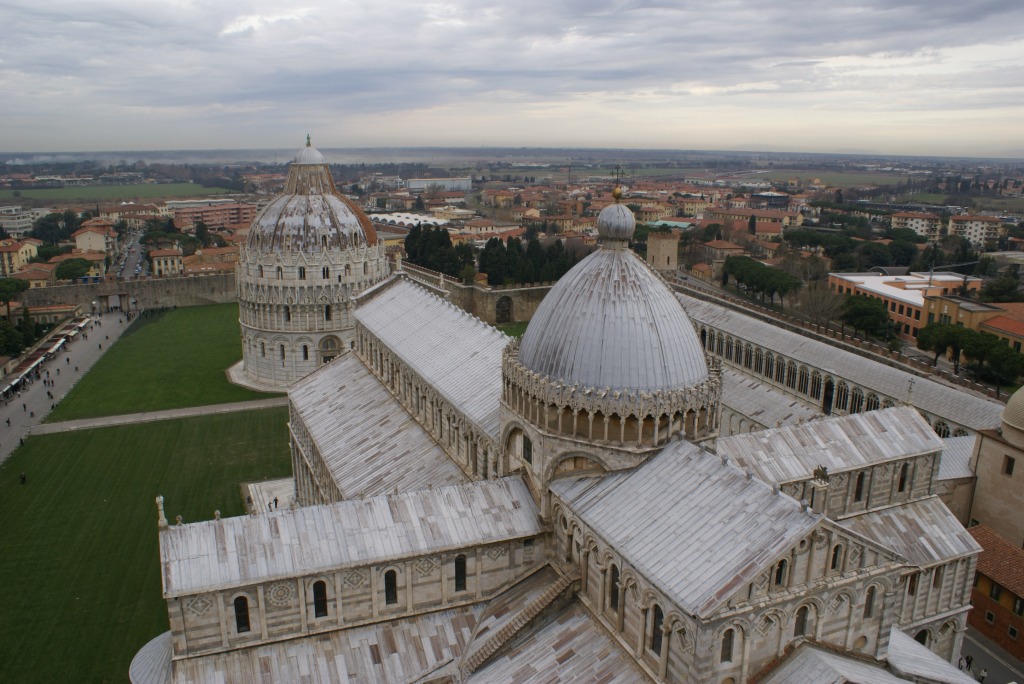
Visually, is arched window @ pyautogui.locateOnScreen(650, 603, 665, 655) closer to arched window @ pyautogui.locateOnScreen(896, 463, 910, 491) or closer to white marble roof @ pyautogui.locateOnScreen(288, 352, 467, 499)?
white marble roof @ pyautogui.locateOnScreen(288, 352, 467, 499)

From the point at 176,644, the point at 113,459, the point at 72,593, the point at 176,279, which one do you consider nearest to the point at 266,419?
the point at 113,459

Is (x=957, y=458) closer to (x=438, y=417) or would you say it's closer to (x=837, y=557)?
(x=837, y=557)

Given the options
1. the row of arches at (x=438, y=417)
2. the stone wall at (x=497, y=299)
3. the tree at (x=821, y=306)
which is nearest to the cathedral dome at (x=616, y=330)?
the row of arches at (x=438, y=417)

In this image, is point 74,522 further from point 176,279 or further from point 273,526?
point 176,279

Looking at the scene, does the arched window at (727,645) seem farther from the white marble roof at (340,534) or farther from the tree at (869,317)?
the tree at (869,317)

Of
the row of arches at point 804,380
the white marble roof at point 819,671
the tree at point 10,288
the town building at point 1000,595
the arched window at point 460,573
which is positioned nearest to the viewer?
the white marble roof at point 819,671

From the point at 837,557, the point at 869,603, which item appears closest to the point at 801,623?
the point at 837,557
